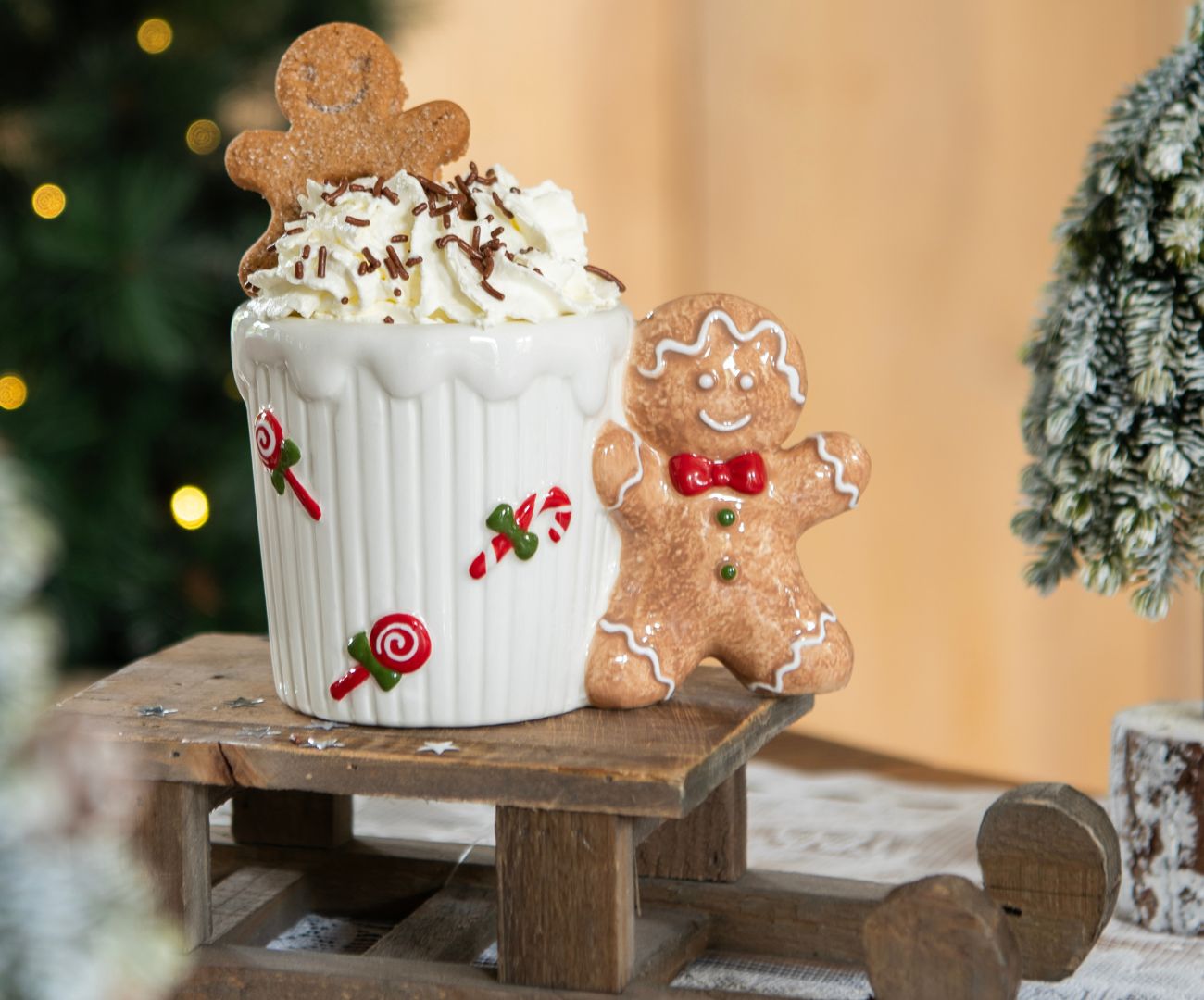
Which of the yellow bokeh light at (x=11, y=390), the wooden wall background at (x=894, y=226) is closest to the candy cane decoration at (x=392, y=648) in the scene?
the yellow bokeh light at (x=11, y=390)

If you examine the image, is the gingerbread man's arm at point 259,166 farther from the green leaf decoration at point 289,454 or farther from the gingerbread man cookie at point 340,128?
the green leaf decoration at point 289,454

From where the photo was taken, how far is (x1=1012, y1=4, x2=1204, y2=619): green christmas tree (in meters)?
1.18

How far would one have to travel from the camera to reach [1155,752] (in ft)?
3.94

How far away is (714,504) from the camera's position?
1052mm

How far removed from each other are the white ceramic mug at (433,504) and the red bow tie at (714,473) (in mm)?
55

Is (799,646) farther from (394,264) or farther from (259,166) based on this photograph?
(259,166)

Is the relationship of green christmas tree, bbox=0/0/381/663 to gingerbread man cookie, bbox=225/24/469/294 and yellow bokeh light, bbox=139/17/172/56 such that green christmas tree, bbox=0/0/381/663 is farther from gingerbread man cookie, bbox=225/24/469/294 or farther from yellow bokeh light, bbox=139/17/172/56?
gingerbread man cookie, bbox=225/24/469/294

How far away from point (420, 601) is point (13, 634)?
0.54 metres

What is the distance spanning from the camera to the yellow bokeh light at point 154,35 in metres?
1.71

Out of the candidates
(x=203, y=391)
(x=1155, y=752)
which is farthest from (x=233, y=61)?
(x=1155, y=752)

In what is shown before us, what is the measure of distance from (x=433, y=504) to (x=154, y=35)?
96cm

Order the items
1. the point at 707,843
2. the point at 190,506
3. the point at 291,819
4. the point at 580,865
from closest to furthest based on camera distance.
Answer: the point at 580,865
the point at 707,843
the point at 291,819
the point at 190,506

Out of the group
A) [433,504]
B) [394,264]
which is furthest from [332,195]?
[433,504]

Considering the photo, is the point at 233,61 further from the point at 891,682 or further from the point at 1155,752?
the point at 891,682
